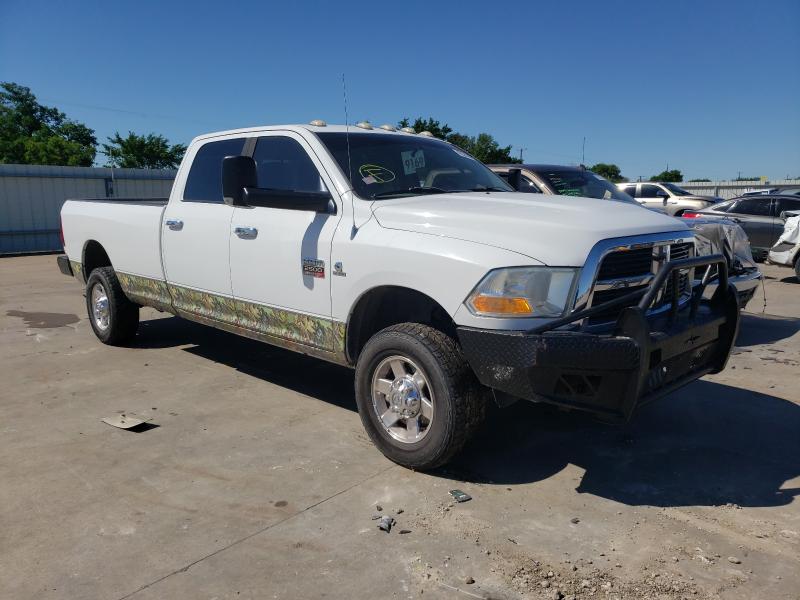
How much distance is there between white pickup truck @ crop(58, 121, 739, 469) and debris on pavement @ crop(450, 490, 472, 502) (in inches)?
8.0

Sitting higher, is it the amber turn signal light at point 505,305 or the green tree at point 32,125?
the green tree at point 32,125

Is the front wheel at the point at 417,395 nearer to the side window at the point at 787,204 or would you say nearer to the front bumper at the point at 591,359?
the front bumper at the point at 591,359

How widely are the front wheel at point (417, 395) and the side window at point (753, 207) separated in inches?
525

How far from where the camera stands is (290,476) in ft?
12.3

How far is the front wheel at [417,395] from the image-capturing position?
11.4 ft

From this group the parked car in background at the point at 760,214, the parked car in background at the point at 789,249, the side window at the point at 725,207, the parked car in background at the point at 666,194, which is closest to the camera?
the parked car in background at the point at 789,249

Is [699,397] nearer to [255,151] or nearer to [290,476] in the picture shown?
[290,476]

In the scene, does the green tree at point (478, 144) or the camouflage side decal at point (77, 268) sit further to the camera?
the green tree at point (478, 144)

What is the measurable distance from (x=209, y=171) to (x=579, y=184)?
4.60 meters

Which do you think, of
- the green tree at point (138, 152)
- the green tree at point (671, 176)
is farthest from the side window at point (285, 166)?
the green tree at point (671, 176)

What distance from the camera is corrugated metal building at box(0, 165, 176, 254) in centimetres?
1878

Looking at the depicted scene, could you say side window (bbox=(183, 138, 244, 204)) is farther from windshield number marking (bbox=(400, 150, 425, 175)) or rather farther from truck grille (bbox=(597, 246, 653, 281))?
truck grille (bbox=(597, 246, 653, 281))

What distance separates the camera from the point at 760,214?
47.3 feet

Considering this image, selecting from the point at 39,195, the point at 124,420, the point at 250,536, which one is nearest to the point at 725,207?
the point at 124,420
